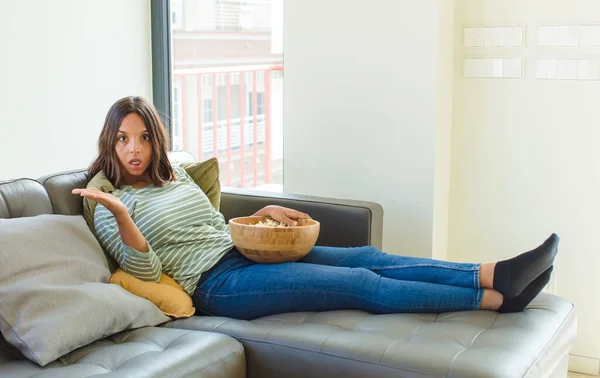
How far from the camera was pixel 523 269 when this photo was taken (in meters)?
2.13

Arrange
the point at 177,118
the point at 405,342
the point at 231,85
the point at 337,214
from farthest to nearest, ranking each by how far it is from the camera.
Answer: the point at 177,118 → the point at 231,85 → the point at 337,214 → the point at 405,342

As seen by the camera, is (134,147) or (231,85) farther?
(231,85)

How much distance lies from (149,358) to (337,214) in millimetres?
1032

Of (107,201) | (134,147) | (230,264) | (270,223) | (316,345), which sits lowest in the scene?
(316,345)

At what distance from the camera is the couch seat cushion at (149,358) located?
71.7 inches

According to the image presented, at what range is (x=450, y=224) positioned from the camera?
3.27 meters

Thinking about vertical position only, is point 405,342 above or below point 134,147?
below

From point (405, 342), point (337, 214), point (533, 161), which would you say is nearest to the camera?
point (405, 342)

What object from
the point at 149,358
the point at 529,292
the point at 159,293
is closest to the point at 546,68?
the point at 529,292

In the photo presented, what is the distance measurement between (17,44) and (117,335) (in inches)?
60.9

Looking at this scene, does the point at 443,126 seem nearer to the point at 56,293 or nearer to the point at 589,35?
the point at 589,35

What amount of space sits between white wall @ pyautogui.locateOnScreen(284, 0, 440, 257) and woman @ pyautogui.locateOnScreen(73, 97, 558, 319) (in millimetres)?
715

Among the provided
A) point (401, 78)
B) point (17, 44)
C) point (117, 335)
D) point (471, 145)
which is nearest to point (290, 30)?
point (401, 78)

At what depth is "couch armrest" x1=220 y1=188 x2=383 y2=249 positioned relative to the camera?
269cm
